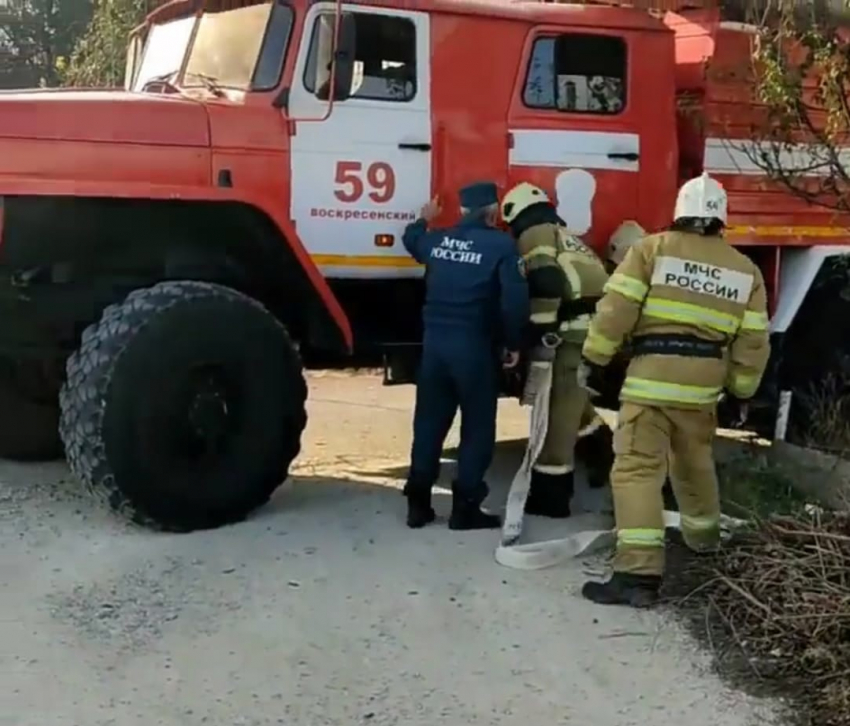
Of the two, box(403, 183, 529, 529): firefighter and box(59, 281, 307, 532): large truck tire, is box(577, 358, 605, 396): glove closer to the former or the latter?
box(403, 183, 529, 529): firefighter

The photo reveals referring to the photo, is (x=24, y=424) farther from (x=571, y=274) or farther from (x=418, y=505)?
(x=571, y=274)

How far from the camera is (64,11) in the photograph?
66.2ft

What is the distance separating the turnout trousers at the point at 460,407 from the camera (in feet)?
20.0

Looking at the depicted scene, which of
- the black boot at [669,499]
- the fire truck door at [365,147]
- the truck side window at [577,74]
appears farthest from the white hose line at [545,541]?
the truck side window at [577,74]

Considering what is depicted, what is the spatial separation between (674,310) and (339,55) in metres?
1.96

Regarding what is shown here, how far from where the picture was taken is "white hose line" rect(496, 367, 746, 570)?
18.7 feet

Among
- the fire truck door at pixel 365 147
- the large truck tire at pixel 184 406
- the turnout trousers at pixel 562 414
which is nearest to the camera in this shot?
the large truck tire at pixel 184 406

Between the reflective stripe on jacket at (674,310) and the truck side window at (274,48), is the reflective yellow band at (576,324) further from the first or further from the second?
the truck side window at (274,48)

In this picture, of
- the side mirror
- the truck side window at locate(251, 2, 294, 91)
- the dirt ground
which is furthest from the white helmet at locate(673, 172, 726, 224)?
the truck side window at locate(251, 2, 294, 91)

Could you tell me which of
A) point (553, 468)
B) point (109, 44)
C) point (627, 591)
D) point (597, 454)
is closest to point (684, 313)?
point (627, 591)

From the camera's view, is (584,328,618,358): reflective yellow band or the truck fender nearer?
(584,328,618,358): reflective yellow band

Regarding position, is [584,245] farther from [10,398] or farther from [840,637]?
[10,398]

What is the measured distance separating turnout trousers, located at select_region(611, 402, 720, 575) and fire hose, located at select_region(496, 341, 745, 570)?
1.25 feet

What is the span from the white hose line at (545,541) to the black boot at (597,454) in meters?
0.74
